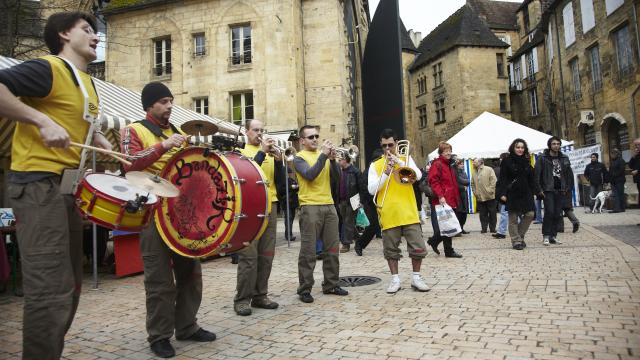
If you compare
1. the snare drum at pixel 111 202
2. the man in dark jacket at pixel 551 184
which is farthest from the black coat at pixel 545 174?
the snare drum at pixel 111 202

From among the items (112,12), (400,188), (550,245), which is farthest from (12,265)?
(112,12)

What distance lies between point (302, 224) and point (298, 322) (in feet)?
4.10

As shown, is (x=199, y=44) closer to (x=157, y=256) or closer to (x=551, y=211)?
(x=551, y=211)

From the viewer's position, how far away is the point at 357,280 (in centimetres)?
597

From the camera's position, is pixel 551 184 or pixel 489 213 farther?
pixel 489 213

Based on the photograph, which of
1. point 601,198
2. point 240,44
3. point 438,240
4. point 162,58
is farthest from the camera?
point 162,58

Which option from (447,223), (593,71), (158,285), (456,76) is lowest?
(158,285)

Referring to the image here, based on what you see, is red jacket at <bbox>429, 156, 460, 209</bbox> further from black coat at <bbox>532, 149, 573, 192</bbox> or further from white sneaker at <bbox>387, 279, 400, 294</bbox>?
white sneaker at <bbox>387, 279, 400, 294</bbox>

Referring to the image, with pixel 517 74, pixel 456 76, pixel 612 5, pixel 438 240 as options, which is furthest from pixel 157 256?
pixel 517 74

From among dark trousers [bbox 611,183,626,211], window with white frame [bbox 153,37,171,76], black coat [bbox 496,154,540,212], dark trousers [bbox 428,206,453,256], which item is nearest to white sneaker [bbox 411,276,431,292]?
dark trousers [bbox 428,206,453,256]

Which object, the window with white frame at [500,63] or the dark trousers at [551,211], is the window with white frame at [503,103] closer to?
the window with white frame at [500,63]

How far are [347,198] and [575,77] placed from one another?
923 inches

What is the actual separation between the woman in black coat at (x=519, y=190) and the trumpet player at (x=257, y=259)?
496 cm

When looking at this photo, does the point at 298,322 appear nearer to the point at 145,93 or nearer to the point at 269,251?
the point at 269,251
